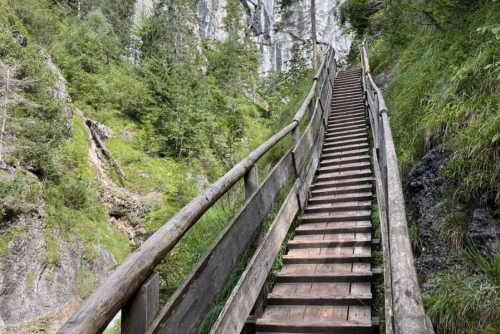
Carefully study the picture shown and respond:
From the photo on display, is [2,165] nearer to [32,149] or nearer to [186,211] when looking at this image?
[32,149]

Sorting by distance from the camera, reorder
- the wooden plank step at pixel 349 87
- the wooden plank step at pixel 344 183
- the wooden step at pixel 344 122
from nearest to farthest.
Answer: the wooden plank step at pixel 344 183, the wooden step at pixel 344 122, the wooden plank step at pixel 349 87

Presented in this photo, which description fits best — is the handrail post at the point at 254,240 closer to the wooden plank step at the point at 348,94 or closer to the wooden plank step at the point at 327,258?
the wooden plank step at the point at 327,258

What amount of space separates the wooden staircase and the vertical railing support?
164 cm

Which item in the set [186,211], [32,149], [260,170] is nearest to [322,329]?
[186,211]

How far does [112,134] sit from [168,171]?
13.7ft

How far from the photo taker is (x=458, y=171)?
139 inches

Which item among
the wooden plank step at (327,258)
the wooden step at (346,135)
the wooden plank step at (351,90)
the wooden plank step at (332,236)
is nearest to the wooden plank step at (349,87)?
the wooden plank step at (351,90)

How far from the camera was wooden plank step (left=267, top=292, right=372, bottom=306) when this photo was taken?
291 centimetres

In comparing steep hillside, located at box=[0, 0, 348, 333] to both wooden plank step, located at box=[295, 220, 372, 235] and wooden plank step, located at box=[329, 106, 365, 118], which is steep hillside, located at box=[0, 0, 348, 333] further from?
wooden plank step, located at box=[329, 106, 365, 118]

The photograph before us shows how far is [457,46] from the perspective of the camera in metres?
5.68

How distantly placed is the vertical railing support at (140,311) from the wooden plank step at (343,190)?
4453mm

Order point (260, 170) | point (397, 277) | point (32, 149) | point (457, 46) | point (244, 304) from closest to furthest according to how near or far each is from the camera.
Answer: point (397, 277) < point (244, 304) < point (457, 46) < point (260, 170) < point (32, 149)

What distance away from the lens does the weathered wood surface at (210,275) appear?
164 cm

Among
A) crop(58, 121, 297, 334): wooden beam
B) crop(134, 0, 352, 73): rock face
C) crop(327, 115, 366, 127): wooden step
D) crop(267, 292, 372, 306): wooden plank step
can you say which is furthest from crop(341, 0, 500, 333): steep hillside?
crop(134, 0, 352, 73): rock face
